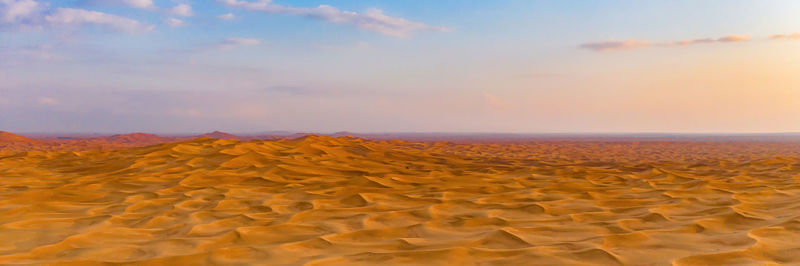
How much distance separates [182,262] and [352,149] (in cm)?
916

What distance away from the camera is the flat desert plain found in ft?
9.70

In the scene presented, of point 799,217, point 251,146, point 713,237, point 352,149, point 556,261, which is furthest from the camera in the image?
point 352,149

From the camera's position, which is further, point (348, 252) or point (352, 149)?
point (352, 149)

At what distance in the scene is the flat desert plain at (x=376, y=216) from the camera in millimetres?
2955

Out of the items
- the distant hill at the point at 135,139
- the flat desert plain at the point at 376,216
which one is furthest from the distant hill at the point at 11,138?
the flat desert plain at the point at 376,216

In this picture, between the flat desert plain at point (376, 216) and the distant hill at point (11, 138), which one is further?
the distant hill at point (11, 138)

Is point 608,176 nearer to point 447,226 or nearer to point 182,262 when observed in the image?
point 447,226

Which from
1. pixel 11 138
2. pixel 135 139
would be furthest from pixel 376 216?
pixel 135 139

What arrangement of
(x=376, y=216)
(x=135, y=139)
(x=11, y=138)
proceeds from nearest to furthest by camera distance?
(x=376, y=216) → (x=11, y=138) → (x=135, y=139)

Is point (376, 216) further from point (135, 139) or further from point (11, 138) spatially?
point (135, 139)

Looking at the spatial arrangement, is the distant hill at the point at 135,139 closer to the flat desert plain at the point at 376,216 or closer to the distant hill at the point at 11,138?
the distant hill at the point at 11,138

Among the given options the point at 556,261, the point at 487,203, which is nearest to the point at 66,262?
the point at 556,261

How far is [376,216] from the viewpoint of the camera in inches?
172

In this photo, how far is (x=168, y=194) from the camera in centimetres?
570
